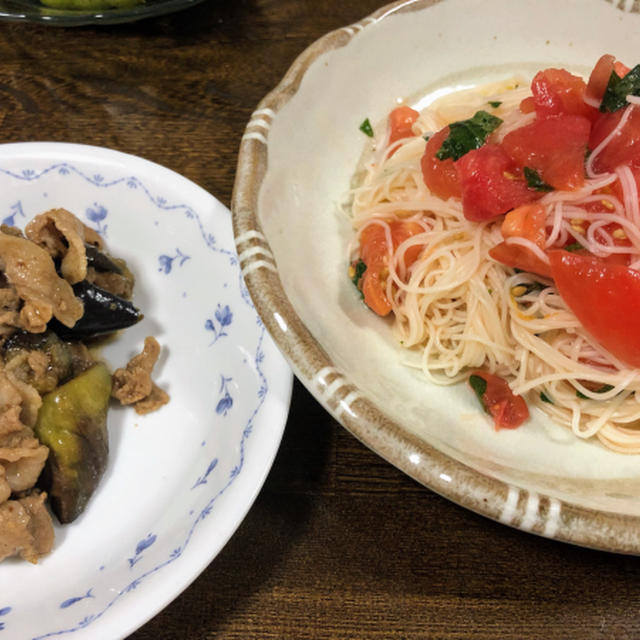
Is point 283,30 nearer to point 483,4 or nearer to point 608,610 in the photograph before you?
point 483,4

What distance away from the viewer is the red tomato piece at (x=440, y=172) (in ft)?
7.00

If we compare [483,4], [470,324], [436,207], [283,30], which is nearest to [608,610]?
[470,324]

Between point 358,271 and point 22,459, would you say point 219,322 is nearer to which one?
point 358,271

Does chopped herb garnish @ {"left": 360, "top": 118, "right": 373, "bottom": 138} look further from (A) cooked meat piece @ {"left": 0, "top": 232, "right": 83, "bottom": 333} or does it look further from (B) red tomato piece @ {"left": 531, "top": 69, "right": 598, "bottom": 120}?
(A) cooked meat piece @ {"left": 0, "top": 232, "right": 83, "bottom": 333}

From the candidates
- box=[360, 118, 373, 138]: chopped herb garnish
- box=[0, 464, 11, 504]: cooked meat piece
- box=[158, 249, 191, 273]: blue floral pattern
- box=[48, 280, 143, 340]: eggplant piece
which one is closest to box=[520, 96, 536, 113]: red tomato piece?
box=[360, 118, 373, 138]: chopped herb garnish

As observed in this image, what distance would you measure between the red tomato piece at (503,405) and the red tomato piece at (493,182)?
0.62 m

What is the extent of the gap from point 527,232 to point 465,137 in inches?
17.8

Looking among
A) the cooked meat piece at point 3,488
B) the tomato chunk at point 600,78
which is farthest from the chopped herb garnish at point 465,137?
the cooked meat piece at point 3,488

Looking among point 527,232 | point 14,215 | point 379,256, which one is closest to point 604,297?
point 527,232

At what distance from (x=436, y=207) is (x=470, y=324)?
18.7 inches

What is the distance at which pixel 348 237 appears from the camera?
2.41 metres

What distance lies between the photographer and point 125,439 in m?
2.16

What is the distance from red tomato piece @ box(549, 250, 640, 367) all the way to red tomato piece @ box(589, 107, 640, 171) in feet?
1.13

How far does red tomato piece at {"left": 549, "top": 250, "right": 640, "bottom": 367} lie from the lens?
5.65ft
